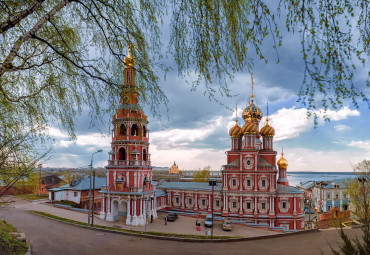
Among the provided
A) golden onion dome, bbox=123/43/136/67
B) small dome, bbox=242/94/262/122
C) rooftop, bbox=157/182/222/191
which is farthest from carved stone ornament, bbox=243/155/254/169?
golden onion dome, bbox=123/43/136/67

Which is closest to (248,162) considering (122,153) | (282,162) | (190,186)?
(282,162)

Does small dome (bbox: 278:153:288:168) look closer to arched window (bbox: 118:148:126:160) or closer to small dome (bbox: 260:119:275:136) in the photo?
small dome (bbox: 260:119:275:136)

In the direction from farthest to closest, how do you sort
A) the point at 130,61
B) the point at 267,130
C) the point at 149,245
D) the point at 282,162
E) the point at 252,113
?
the point at 252,113, the point at 282,162, the point at 267,130, the point at 149,245, the point at 130,61

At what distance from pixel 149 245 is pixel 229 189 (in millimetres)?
20274

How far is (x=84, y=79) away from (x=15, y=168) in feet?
10.8

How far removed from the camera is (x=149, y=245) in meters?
15.3

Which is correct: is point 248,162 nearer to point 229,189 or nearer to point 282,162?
point 229,189

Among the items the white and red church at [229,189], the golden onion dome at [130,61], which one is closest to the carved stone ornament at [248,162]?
the white and red church at [229,189]

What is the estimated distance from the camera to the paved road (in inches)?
540

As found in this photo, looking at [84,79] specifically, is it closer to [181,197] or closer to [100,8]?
[100,8]

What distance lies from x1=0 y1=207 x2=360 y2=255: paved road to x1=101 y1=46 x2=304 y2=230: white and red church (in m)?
8.57

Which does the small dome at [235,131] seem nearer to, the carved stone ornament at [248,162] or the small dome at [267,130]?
the small dome at [267,130]

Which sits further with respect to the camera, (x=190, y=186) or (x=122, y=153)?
(x=190, y=186)

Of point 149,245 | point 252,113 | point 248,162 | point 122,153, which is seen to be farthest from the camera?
point 252,113
